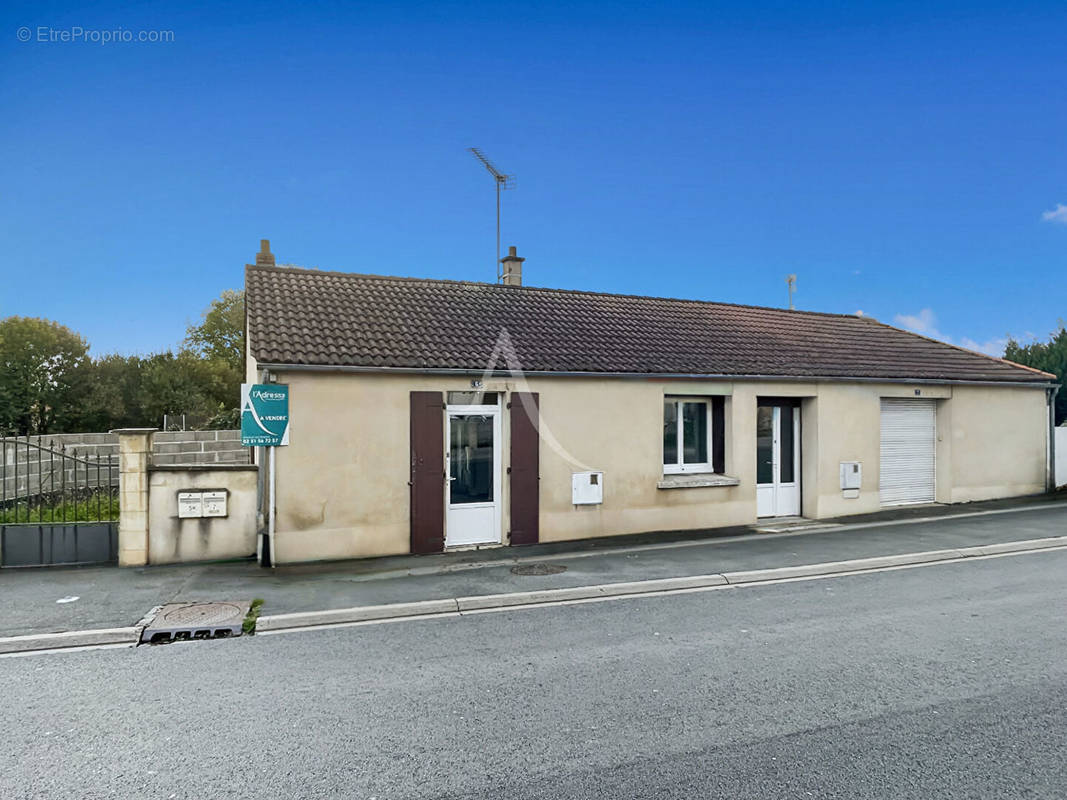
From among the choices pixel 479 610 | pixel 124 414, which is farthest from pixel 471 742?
pixel 124 414

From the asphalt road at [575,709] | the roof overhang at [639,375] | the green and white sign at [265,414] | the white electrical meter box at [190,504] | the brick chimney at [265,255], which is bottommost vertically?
the asphalt road at [575,709]

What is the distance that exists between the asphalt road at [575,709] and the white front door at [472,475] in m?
3.56

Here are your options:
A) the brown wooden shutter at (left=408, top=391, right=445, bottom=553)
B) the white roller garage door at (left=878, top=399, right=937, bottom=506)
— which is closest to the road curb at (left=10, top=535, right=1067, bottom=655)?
the brown wooden shutter at (left=408, top=391, right=445, bottom=553)

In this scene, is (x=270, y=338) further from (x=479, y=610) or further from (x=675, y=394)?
(x=675, y=394)

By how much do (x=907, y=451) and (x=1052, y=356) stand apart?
89.4ft

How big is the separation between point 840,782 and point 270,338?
8.61 meters

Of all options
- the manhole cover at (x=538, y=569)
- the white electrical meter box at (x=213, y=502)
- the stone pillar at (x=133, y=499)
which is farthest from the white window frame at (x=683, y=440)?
the stone pillar at (x=133, y=499)

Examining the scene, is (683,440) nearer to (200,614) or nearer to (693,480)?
(693,480)

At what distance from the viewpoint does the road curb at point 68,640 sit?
6277 millimetres

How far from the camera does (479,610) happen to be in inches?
292

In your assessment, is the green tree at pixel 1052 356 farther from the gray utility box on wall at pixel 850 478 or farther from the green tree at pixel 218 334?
the green tree at pixel 218 334

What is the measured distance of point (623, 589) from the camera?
8109 mm

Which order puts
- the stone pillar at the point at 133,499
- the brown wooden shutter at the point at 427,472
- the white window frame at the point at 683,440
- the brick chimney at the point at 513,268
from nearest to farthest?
1. the stone pillar at the point at 133,499
2. the brown wooden shutter at the point at 427,472
3. the white window frame at the point at 683,440
4. the brick chimney at the point at 513,268

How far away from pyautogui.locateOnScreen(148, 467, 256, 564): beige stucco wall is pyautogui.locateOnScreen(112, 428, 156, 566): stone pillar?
90 mm
